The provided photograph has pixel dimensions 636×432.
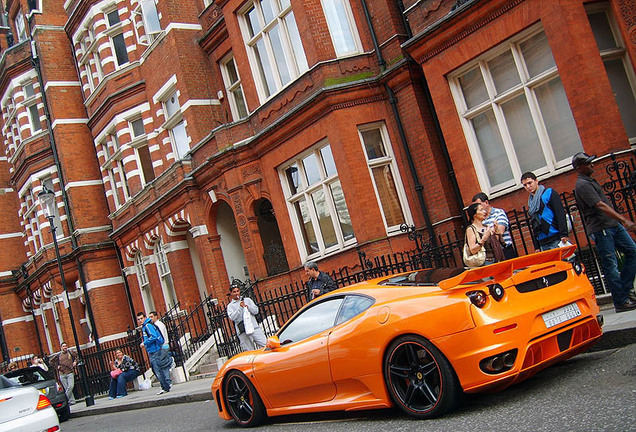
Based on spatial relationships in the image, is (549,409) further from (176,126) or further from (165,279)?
(165,279)

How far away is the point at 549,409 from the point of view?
5.01 metres

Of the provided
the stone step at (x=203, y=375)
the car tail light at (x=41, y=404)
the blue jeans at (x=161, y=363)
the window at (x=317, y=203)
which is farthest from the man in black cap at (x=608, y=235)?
the stone step at (x=203, y=375)

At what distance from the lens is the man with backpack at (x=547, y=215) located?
773cm

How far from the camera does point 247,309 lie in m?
12.3

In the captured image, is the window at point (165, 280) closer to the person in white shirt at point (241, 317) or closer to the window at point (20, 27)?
the person in white shirt at point (241, 317)

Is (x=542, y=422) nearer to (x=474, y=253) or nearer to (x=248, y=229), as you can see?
(x=474, y=253)

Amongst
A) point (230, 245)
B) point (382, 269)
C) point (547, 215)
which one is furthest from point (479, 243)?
point (230, 245)

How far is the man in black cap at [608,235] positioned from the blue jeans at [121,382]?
47.7ft

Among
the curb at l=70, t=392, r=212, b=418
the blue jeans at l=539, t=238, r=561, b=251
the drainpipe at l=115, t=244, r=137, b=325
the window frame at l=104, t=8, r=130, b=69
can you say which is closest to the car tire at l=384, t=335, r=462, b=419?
the blue jeans at l=539, t=238, r=561, b=251

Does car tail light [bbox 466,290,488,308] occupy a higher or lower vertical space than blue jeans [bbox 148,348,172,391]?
higher

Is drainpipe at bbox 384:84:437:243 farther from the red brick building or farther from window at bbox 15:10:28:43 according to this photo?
window at bbox 15:10:28:43

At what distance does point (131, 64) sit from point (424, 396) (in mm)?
19589

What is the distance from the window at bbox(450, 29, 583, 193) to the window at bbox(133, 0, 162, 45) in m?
12.0

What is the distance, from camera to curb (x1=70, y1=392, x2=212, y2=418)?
39.0 ft
